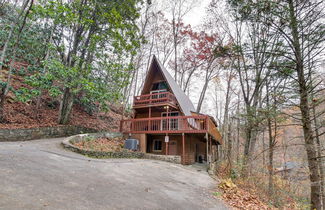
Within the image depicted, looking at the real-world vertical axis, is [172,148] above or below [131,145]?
below

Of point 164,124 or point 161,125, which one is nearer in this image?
point 161,125

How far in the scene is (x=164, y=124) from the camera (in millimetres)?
14281

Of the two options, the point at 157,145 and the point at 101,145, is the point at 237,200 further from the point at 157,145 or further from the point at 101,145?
the point at 157,145

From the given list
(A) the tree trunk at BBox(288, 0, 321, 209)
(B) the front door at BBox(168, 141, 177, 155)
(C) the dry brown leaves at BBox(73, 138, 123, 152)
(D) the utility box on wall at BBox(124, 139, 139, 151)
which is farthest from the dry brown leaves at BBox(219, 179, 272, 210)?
(B) the front door at BBox(168, 141, 177, 155)

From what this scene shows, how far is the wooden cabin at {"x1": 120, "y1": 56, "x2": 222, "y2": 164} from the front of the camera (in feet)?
42.8

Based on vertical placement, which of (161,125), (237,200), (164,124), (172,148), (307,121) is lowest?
(237,200)

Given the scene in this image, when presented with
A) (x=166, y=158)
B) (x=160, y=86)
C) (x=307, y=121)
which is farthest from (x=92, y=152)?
(x=160, y=86)

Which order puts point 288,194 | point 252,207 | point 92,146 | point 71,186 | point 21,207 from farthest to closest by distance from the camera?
point 92,146 < point 288,194 < point 252,207 < point 71,186 < point 21,207

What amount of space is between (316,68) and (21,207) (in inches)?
352

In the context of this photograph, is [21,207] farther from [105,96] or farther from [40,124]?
[40,124]

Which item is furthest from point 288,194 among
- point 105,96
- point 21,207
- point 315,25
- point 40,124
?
point 40,124

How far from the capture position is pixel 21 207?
2781 mm

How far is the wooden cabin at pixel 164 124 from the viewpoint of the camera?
1304 centimetres

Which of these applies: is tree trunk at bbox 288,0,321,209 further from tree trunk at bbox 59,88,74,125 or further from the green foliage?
tree trunk at bbox 59,88,74,125
